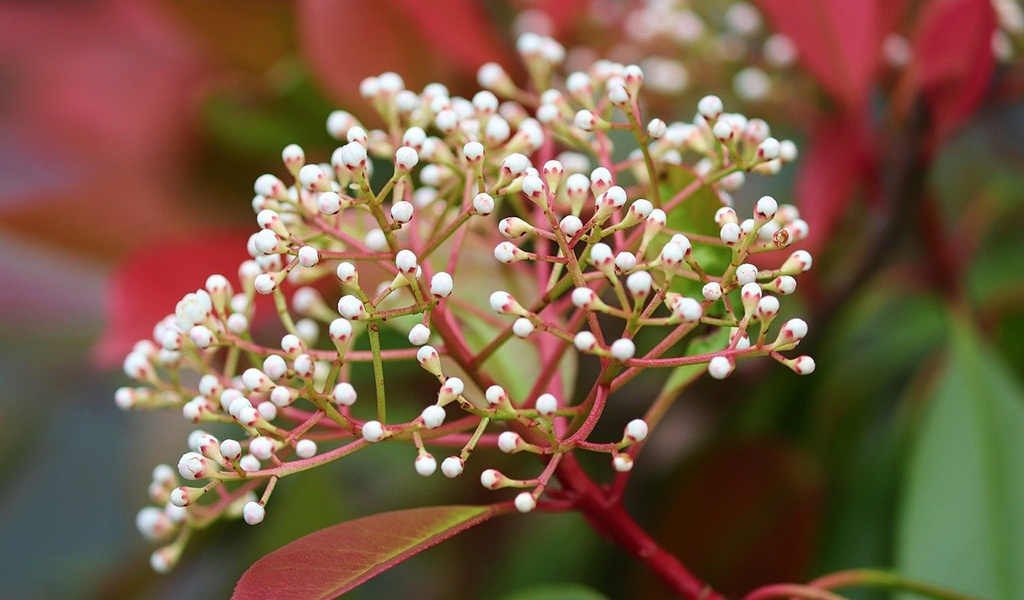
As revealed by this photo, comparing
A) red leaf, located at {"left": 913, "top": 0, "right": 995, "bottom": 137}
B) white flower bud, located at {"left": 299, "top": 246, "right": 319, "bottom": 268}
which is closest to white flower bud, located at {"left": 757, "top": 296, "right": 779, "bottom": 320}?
white flower bud, located at {"left": 299, "top": 246, "right": 319, "bottom": 268}

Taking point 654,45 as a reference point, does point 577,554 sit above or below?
below

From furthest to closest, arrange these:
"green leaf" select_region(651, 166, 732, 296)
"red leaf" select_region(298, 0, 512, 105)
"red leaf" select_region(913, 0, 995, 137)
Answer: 1. "red leaf" select_region(298, 0, 512, 105)
2. "red leaf" select_region(913, 0, 995, 137)
3. "green leaf" select_region(651, 166, 732, 296)

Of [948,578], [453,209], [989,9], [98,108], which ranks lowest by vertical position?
[948,578]

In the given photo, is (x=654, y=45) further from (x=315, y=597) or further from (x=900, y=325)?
(x=315, y=597)

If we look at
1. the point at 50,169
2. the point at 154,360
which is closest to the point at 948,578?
the point at 154,360

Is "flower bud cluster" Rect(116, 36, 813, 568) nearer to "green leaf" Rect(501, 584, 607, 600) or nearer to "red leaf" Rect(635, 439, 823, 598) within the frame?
"green leaf" Rect(501, 584, 607, 600)

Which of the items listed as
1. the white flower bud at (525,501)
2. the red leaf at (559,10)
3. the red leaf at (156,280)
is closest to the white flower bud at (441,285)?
the white flower bud at (525,501)

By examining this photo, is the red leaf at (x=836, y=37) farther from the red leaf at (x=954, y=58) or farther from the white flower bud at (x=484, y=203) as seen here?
the white flower bud at (x=484, y=203)
